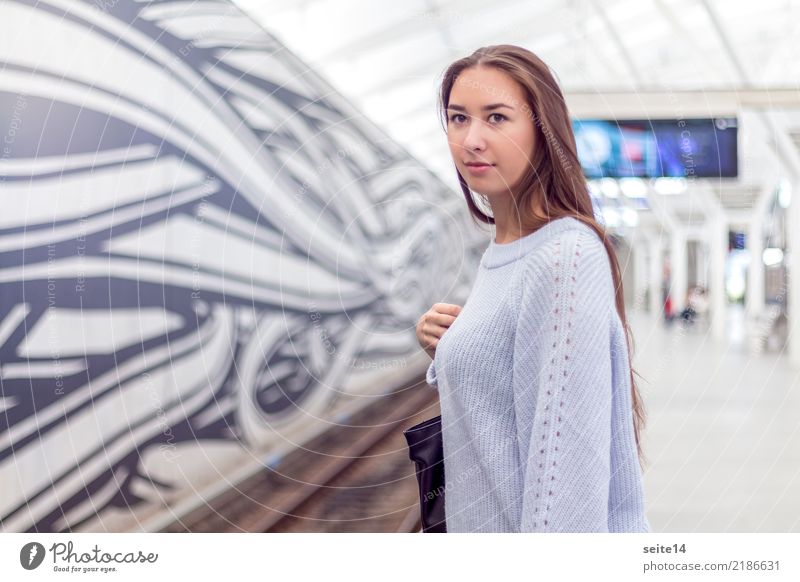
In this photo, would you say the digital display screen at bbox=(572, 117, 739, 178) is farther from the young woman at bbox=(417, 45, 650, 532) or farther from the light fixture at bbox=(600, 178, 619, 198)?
the young woman at bbox=(417, 45, 650, 532)

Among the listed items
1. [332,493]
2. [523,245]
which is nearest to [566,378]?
[523,245]

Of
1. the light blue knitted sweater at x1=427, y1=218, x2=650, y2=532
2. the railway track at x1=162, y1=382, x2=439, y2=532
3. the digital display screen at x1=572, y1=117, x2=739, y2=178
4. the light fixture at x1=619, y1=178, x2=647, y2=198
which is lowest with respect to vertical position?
the railway track at x1=162, y1=382, x2=439, y2=532

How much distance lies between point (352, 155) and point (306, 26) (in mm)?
1412

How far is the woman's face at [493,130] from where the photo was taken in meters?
0.95

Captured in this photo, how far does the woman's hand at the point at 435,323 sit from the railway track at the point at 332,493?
629 millimetres

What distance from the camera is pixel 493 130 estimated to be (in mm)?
976

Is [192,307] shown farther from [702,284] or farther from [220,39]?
[702,284]

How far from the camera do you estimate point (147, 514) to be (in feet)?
6.22

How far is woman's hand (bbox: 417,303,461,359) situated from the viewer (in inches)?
40.6

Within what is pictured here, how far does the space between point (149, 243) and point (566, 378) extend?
1407 mm

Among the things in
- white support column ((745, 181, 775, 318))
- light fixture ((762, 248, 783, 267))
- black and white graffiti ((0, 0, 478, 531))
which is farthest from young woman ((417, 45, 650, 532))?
white support column ((745, 181, 775, 318))

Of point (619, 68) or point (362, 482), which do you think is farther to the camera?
point (362, 482)

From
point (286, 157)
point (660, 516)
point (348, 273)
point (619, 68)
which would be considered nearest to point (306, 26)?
point (619, 68)

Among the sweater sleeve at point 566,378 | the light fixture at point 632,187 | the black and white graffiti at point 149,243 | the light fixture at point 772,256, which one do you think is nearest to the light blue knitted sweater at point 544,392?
the sweater sleeve at point 566,378
